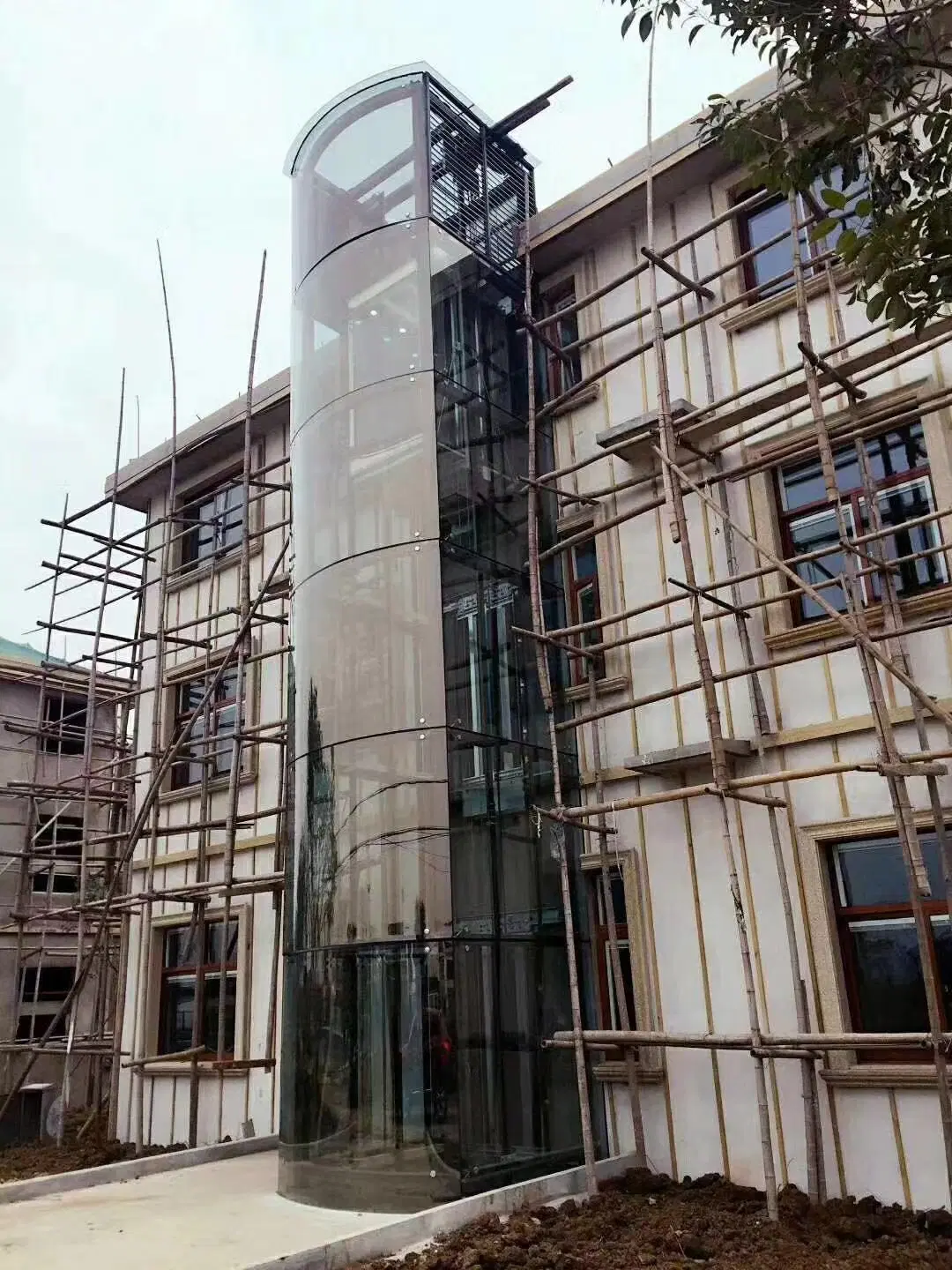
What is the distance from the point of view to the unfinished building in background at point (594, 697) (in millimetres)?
6957

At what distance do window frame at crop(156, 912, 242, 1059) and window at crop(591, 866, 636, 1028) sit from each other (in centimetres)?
387

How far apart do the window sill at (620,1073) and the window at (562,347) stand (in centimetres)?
562

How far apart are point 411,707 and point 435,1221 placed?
333 centimetres

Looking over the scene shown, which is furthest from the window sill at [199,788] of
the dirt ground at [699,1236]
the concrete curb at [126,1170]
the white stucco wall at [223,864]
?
the dirt ground at [699,1236]

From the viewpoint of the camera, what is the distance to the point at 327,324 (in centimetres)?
925

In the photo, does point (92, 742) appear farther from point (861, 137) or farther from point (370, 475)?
point (861, 137)

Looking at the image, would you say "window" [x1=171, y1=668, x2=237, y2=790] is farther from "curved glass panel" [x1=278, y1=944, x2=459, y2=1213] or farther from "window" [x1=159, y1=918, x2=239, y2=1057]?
"curved glass panel" [x1=278, y1=944, x2=459, y2=1213]

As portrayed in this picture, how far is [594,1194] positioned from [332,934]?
7.94 feet

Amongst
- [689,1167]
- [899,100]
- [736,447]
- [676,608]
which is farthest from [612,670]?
[899,100]

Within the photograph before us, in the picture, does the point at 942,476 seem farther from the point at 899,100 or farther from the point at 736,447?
the point at 899,100

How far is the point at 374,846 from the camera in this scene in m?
7.79

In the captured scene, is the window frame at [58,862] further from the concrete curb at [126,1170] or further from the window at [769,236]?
the window at [769,236]

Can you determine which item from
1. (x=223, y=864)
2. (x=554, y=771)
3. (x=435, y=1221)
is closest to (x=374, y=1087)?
(x=435, y=1221)

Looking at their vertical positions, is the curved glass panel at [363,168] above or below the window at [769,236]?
above
